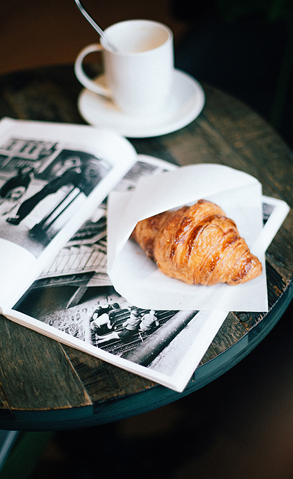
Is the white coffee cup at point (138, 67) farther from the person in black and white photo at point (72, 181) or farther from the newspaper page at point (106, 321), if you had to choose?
the newspaper page at point (106, 321)

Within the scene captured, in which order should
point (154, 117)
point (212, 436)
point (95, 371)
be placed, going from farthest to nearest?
point (154, 117)
point (212, 436)
point (95, 371)

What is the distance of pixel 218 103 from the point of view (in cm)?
88

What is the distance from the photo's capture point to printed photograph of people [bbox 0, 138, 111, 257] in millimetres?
634

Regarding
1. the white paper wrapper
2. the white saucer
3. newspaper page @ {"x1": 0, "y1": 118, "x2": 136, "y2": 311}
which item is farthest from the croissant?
the white saucer

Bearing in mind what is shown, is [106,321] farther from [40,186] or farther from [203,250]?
[40,186]

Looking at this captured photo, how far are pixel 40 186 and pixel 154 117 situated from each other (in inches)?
11.9

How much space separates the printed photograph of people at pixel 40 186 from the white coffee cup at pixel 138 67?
0.16 metres

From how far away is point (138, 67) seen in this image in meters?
0.73

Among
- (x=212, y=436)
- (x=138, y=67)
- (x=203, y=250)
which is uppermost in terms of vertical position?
(x=138, y=67)

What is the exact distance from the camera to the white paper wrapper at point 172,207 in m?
0.54

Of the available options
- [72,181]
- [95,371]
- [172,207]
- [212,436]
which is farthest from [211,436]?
[72,181]

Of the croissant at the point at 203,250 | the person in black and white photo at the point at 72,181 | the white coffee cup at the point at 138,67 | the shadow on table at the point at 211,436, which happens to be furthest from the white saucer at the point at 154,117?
the shadow on table at the point at 211,436

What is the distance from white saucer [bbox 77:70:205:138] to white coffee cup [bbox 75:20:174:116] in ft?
0.07

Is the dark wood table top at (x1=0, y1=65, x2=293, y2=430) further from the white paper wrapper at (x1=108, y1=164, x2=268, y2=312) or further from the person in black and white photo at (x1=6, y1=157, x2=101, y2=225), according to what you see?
the person in black and white photo at (x1=6, y1=157, x2=101, y2=225)
